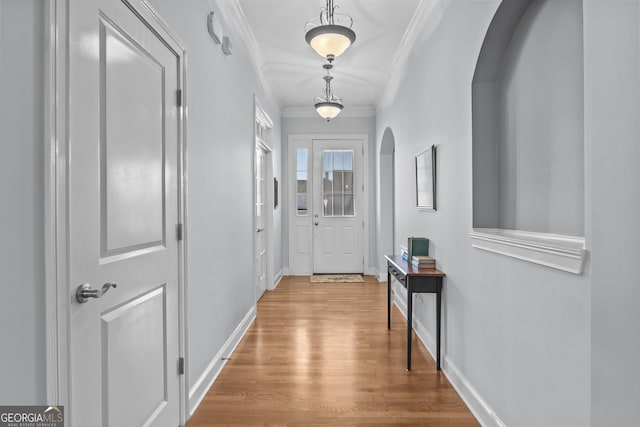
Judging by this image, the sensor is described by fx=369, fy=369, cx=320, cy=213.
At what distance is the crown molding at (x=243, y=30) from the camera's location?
9.81 feet

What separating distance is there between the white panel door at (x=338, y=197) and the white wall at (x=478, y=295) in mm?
2766

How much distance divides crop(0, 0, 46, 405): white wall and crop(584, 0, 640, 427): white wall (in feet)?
5.58

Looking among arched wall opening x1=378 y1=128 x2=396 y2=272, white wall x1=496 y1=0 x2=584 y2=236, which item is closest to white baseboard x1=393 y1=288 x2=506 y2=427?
white wall x1=496 y1=0 x2=584 y2=236

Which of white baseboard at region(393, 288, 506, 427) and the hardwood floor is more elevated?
white baseboard at region(393, 288, 506, 427)

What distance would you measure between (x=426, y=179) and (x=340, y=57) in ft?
6.52

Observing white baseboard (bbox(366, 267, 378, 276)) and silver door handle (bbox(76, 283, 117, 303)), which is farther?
white baseboard (bbox(366, 267, 378, 276))

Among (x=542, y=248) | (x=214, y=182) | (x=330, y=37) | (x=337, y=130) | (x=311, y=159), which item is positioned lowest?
(x=542, y=248)

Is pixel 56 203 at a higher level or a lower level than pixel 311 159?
lower

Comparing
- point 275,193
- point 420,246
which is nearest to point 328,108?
point 275,193

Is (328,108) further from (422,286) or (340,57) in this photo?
(422,286)

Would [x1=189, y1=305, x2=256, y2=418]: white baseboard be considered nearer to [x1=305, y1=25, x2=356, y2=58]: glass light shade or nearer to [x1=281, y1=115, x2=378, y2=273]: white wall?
[x1=305, y1=25, x2=356, y2=58]: glass light shade

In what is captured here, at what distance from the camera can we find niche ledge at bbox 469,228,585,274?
133cm

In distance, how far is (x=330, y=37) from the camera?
2.74 m

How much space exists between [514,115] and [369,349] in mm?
2136
